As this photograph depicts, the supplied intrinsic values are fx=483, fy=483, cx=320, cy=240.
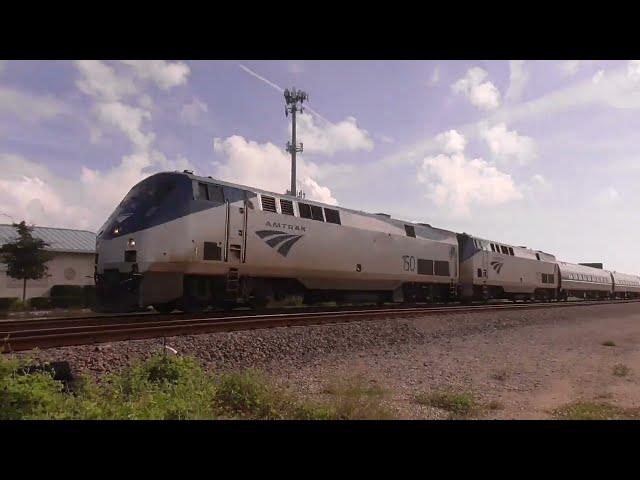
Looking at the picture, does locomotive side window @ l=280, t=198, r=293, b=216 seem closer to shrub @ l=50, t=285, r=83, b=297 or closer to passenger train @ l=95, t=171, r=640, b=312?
passenger train @ l=95, t=171, r=640, b=312

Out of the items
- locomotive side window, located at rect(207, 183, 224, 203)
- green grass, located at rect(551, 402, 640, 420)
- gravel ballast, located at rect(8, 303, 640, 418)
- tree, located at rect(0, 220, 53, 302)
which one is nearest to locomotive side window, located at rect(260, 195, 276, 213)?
locomotive side window, located at rect(207, 183, 224, 203)

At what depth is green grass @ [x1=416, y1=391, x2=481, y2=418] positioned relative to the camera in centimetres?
692

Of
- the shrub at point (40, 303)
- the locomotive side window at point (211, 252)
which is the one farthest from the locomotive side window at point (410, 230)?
the shrub at point (40, 303)

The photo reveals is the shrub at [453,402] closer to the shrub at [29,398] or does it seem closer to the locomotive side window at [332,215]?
the shrub at [29,398]

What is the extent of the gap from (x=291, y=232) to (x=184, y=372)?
11086 mm

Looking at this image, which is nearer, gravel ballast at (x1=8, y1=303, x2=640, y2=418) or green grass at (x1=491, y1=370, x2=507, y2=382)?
gravel ballast at (x1=8, y1=303, x2=640, y2=418)

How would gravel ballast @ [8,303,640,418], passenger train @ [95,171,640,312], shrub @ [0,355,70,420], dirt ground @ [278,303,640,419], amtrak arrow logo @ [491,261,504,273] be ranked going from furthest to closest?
amtrak arrow logo @ [491,261,504,273] < passenger train @ [95,171,640,312] < gravel ballast @ [8,303,640,418] < dirt ground @ [278,303,640,419] < shrub @ [0,355,70,420]

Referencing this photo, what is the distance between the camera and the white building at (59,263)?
3588 cm

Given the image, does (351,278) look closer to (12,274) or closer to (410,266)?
(410,266)

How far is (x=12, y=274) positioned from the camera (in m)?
29.4

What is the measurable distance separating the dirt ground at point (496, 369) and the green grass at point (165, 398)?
95 centimetres

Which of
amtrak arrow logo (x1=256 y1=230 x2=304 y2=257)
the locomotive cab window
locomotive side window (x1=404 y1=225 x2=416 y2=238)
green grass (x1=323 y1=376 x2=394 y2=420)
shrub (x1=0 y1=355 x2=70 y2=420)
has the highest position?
locomotive side window (x1=404 y1=225 x2=416 y2=238)

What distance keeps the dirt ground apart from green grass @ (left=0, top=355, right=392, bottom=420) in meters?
0.95
